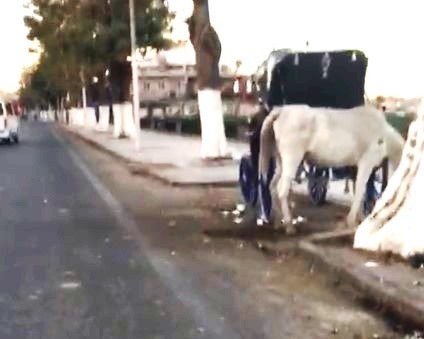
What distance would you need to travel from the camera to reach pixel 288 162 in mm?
13805

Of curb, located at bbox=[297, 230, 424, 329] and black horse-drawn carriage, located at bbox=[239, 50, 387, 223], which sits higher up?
black horse-drawn carriage, located at bbox=[239, 50, 387, 223]

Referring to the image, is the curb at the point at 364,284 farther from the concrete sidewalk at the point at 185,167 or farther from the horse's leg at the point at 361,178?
the concrete sidewalk at the point at 185,167

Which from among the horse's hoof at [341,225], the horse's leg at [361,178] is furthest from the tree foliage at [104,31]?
the horse's leg at [361,178]

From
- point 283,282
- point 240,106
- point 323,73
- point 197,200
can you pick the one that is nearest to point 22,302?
point 283,282

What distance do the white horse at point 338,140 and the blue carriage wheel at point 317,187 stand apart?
7.59ft

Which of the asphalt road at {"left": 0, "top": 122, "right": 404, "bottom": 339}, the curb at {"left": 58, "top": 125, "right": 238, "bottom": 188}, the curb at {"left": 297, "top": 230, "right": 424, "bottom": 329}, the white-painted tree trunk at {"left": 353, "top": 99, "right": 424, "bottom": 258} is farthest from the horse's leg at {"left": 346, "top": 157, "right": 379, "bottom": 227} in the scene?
the curb at {"left": 58, "top": 125, "right": 238, "bottom": 188}

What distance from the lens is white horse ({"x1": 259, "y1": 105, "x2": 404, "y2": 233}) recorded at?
13.6 metres

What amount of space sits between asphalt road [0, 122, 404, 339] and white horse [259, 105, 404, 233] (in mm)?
1360

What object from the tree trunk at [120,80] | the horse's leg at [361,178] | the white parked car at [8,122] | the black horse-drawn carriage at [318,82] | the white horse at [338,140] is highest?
the black horse-drawn carriage at [318,82]

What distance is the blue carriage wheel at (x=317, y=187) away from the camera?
16.3 meters

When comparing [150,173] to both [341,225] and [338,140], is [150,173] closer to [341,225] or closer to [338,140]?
[341,225]

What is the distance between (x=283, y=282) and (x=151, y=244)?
3092 mm

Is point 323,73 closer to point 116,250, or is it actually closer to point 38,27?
point 116,250

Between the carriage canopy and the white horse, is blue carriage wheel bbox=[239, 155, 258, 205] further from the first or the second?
the white horse
